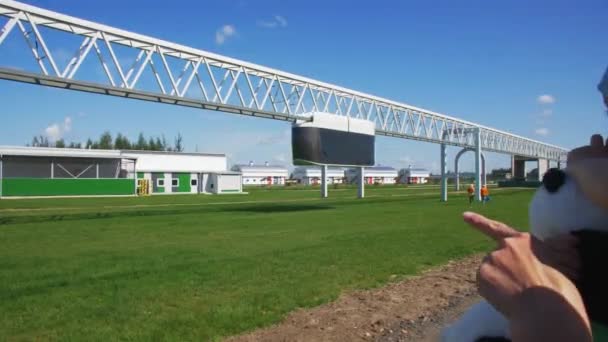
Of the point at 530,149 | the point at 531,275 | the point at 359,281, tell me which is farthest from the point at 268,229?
the point at 530,149

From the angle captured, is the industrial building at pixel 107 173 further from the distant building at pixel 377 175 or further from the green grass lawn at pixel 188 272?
the distant building at pixel 377 175

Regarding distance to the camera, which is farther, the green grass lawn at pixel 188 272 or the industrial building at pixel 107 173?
the industrial building at pixel 107 173

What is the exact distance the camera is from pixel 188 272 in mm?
10047

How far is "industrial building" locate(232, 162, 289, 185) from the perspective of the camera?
433ft

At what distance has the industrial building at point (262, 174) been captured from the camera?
132 m

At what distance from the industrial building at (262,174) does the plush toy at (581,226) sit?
12983cm

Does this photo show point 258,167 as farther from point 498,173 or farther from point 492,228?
point 492,228

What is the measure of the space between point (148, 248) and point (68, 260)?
8.05 feet

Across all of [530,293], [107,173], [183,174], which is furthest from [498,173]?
[530,293]

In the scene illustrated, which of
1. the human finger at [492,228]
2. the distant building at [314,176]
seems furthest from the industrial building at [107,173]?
the distant building at [314,176]

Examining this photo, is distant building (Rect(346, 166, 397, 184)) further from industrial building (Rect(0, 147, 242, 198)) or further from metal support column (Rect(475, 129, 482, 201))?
metal support column (Rect(475, 129, 482, 201))

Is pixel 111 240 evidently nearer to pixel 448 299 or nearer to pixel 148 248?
pixel 148 248

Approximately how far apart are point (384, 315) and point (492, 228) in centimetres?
605

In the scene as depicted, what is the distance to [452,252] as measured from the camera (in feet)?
42.4
